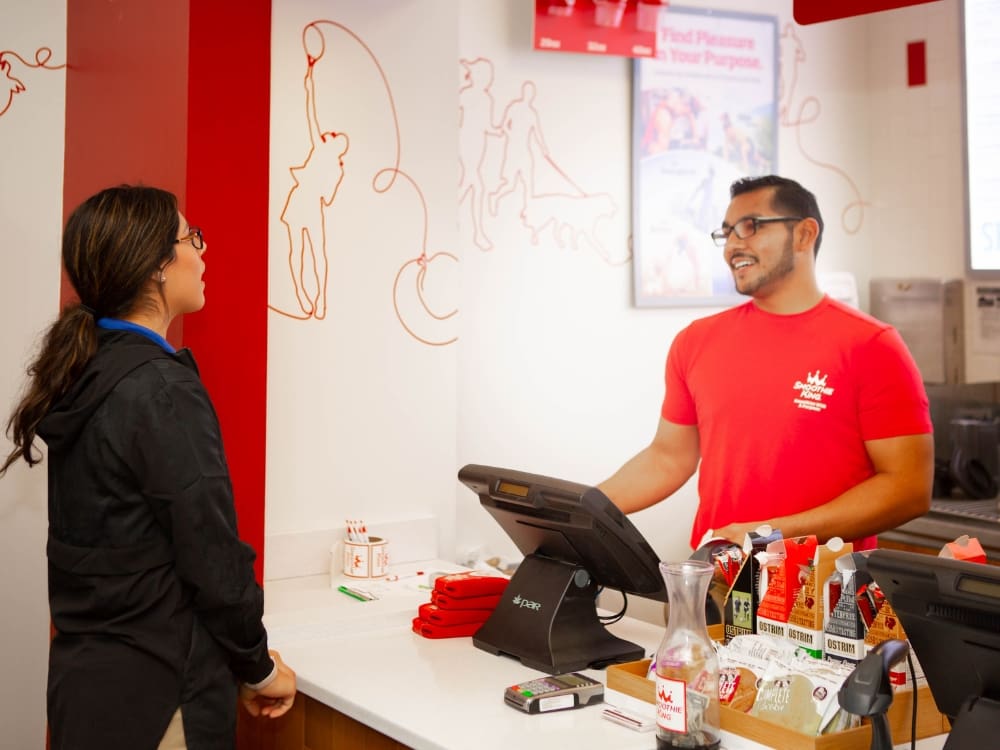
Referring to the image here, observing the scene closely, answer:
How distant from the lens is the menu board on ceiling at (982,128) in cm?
409

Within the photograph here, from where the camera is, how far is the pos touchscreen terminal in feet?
6.79

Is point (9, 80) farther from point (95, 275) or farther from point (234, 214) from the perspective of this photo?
point (95, 275)

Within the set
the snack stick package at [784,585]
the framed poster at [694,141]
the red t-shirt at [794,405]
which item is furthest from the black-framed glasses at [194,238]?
the framed poster at [694,141]

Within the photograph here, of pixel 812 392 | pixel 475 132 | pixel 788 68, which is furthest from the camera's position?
pixel 788 68

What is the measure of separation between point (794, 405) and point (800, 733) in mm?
1404

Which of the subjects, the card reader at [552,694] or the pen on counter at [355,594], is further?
the pen on counter at [355,594]

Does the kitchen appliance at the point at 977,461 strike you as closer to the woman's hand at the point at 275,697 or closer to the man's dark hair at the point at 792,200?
the man's dark hair at the point at 792,200

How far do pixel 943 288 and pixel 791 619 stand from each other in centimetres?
292

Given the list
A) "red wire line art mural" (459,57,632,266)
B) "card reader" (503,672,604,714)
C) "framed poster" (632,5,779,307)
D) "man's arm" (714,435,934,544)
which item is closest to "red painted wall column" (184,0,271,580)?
"card reader" (503,672,604,714)

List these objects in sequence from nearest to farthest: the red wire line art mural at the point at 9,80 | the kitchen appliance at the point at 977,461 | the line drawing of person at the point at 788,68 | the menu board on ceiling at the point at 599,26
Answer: the red wire line art mural at the point at 9,80 → the menu board on ceiling at the point at 599,26 → the kitchen appliance at the point at 977,461 → the line drawing of person at the point at 788,68

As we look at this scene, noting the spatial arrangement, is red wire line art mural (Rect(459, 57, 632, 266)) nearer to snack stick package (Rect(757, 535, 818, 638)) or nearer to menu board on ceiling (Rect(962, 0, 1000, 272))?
menu board on ceiling (Rect(962, 0, 1000, 272))

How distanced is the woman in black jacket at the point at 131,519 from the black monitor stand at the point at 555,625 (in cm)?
55

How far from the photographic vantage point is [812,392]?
2.89 metres

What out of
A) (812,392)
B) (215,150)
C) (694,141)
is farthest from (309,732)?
(694,141)
